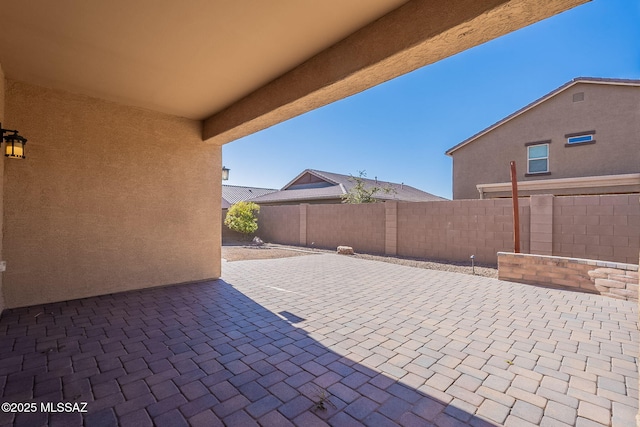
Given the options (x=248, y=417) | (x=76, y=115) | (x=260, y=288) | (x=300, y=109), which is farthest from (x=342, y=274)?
(x=76, y=115)

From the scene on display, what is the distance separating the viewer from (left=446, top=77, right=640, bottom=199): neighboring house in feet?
33.1

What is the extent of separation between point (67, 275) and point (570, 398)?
6.25 metres

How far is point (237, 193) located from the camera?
82.0ft

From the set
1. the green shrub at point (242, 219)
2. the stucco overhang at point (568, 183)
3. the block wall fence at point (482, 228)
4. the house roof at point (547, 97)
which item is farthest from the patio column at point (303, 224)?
the house roof at point (547, 97)

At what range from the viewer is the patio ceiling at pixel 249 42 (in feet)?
7.85

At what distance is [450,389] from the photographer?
2248 mm

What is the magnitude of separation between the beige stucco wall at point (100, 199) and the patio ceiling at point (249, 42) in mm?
554

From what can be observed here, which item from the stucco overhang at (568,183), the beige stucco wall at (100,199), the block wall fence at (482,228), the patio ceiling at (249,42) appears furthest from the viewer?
the stucco overhang at (568,183)

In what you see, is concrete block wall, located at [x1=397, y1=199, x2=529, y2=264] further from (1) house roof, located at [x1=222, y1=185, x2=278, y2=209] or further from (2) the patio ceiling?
(1) house roof, located at [x1=222, y1=185, x2=278, y2=209]

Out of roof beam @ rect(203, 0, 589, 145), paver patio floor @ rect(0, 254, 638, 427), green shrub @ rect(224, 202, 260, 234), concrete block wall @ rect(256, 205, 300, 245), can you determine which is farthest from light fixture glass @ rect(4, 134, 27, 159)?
green shrub @ rect(224, 202, 260, 234)

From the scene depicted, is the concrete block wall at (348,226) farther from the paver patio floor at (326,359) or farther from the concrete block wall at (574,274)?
the paver patio floor at (326,359)

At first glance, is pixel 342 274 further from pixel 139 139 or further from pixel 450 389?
pixel 139 139

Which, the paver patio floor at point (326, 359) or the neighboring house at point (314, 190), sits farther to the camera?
the neighboring house at point (314, 190)

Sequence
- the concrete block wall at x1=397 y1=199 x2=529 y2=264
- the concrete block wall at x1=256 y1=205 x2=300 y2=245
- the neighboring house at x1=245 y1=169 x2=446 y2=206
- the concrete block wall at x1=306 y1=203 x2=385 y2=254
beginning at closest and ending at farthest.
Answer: the concrete block wall at x1=397 y1=199 x2=529 y2=264 < the concrete block wall at x1=306 y1=203 x2=385 y2=254 < the concrete block wall at x1=256 y1=205 x2=300 y2=245 < the neighboring house at x1=245 y1=169 x2=446 y2=206
